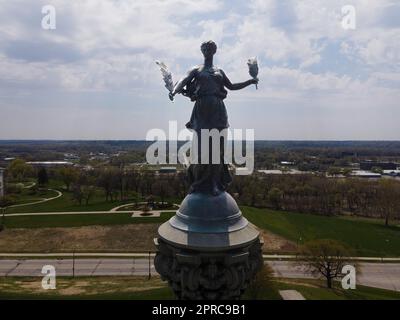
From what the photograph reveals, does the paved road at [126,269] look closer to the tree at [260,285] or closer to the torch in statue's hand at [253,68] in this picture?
the tree at [260,285]

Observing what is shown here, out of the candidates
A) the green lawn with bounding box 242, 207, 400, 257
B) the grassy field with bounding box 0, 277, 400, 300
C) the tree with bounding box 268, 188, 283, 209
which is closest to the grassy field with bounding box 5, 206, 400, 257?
the green lawn with bounding box 242, 207, 400, 257

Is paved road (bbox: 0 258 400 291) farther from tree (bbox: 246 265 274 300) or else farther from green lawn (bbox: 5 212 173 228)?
green lawn (bbox: 5 212 173 228)

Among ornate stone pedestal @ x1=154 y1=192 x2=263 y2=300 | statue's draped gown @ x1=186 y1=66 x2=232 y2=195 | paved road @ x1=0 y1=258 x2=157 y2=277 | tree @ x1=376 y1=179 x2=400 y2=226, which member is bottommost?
paved road @ x1=0 y1=258 x2=157 y2=277

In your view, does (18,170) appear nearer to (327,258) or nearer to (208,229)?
(327,258)

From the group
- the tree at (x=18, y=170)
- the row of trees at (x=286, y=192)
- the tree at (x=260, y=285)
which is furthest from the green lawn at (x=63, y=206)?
the tree at (x=260, y=285)

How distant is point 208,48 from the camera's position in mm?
10211

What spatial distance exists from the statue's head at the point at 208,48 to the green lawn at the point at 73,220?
50949 millimetres

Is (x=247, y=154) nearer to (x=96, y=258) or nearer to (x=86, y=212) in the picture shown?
(x=96, y=258)

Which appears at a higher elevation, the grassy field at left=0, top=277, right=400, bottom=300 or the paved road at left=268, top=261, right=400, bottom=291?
the grassy field at left=0, top=277, right=400, bottom=300

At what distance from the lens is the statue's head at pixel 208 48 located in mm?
10203

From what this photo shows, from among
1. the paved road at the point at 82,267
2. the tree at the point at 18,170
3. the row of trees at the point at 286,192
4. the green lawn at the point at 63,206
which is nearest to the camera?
the paved road at the point at 82,267

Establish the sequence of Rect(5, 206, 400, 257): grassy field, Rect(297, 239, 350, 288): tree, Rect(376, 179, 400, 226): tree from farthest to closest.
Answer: Rect(376, 179, 400, 226): tree < Rect(5, 206, 400, 257): grassy field < Rect(297, 239, 350, 288): tree

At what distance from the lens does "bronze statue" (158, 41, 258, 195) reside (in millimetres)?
9945
